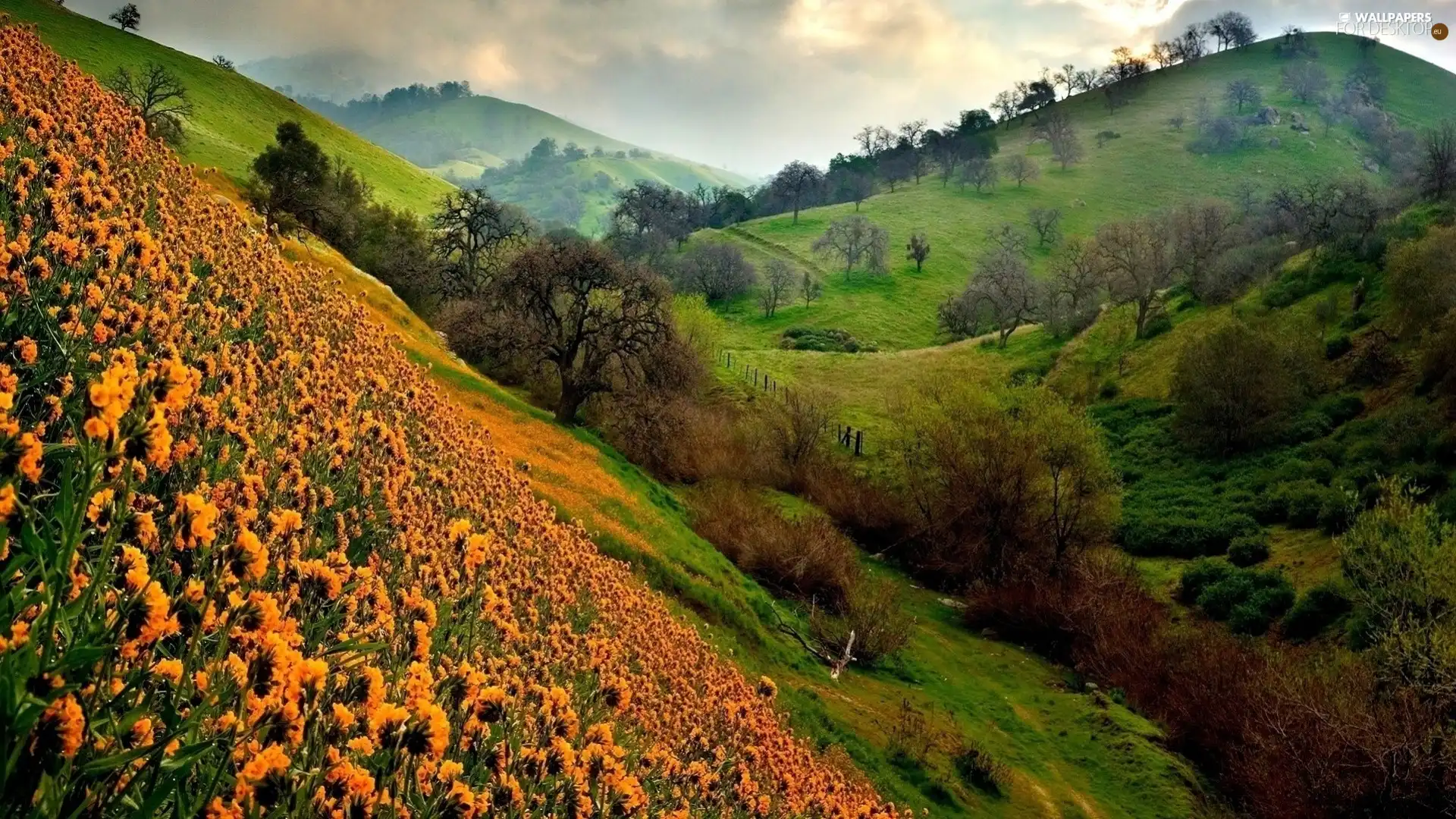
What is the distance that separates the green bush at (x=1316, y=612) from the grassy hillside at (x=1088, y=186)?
61.4 meters

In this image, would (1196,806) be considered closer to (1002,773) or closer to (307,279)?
(1002,773)

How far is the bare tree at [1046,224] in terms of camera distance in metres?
122

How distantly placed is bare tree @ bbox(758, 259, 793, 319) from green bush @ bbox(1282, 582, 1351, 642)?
74.3 metres

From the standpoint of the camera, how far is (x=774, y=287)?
10381 cm

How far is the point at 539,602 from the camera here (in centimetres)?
918

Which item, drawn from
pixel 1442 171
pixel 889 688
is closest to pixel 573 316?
pixel 889 688

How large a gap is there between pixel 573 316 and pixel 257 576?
35.3 metres

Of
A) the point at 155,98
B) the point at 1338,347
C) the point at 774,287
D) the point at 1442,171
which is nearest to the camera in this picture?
the point at 1338,347

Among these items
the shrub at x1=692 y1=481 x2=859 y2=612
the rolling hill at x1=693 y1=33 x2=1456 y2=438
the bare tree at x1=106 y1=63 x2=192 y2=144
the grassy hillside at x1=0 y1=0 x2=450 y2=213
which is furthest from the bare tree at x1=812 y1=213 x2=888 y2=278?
the shrub at x1=692 y1=481 x2=859 y2=612

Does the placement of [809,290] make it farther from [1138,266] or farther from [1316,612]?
[1316,612]

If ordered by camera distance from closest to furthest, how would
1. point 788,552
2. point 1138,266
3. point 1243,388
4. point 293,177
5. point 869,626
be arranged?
point 869,626 → point 788,552 → point 1243,388 → point 293,177 → point 1138,266

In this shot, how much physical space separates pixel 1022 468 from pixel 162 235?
34.7 m

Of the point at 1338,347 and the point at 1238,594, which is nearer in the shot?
the point at 1238,594

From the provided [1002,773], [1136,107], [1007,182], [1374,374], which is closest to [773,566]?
[1002,773]
